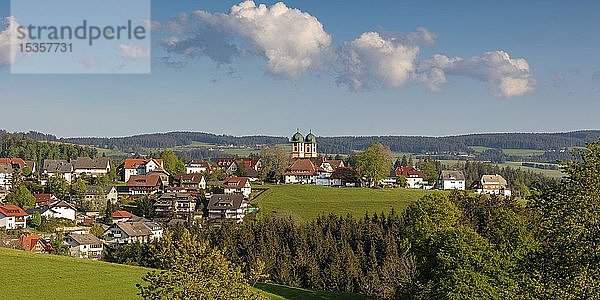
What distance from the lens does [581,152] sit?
770 inches

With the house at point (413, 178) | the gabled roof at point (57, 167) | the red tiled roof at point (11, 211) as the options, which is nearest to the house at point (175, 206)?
the red tiled roof at point (11, 211)

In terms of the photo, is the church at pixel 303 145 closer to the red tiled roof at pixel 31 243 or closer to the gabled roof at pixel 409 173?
the gabled roof at pixel 409 173

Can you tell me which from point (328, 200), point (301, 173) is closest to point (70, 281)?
point (328, 200)

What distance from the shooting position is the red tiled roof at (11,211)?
7819cm

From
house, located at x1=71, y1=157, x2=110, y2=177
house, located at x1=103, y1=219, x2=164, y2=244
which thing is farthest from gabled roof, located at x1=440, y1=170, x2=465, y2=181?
house, located at x1=103, y1=219, x2=164, y2=244

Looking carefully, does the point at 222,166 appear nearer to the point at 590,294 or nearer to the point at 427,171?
the point at 427,171

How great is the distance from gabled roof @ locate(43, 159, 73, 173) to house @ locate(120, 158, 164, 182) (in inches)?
431

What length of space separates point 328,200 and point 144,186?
33.3m

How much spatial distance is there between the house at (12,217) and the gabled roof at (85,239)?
10.0m

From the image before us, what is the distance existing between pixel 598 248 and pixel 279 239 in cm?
5135

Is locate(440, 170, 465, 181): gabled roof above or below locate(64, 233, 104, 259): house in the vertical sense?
above

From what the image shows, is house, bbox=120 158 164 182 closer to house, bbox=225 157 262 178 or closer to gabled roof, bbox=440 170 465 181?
house, bbox=225 157 262 178

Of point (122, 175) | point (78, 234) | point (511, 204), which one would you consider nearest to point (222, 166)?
point (122, 175)

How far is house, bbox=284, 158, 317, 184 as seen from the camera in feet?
428
